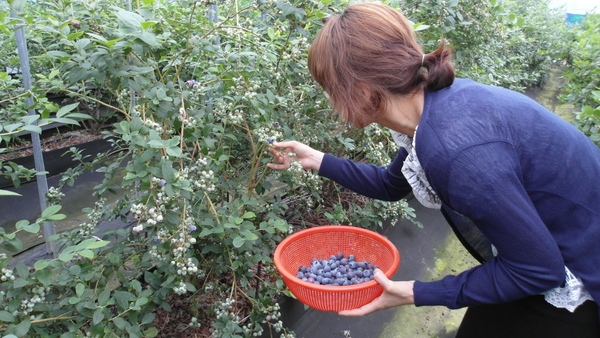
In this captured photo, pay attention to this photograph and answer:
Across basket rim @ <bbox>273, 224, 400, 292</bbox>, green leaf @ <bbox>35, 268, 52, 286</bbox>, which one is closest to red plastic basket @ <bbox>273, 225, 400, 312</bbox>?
basket rim @ <bbox>273, 224, 400, 292</bbox>

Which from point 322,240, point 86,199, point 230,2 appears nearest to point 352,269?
point 322,240

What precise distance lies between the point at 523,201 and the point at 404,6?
1.93 metres

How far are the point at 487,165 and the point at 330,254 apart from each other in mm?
980

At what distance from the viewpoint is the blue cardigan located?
1044mm

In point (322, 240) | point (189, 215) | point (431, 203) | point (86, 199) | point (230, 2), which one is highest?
point (230, 2)

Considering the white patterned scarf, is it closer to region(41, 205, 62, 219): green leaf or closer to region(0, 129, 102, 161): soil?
region(41, 205, 62, 219): green leaf

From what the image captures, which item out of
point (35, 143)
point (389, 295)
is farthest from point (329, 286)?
point (35, 143)

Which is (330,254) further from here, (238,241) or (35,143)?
(35,143)

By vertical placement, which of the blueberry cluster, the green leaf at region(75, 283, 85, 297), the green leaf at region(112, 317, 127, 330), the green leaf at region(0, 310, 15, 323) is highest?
the green leaf at region(0, 310, 15, 323)

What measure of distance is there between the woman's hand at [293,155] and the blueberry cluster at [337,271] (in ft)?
1.19

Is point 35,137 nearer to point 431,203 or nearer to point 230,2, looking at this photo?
point 230,2

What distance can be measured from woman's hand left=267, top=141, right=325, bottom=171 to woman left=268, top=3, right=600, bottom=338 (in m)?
0.40

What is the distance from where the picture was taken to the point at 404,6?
269 centimetres

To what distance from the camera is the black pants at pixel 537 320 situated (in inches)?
50.9
